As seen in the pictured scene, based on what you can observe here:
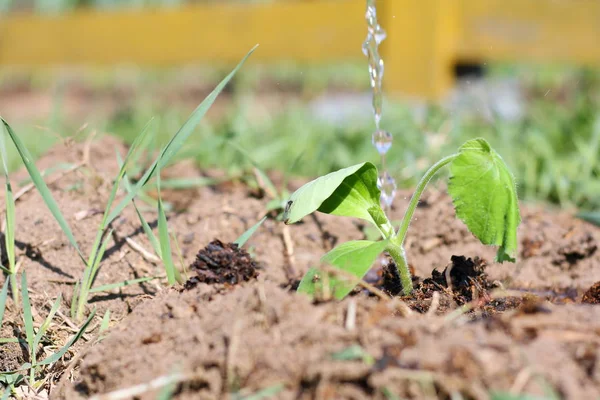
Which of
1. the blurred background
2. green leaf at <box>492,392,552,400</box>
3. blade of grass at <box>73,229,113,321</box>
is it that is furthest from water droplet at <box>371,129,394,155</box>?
green leaf at <box>492,392,552,400</box>

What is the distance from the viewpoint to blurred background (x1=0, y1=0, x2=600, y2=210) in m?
A: 2.98

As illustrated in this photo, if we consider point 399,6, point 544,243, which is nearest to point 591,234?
point 544,243

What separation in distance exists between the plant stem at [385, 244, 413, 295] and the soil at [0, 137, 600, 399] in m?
0.03

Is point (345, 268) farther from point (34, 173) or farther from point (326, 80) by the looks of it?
point (326, 80)

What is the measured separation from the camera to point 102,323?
153 cm

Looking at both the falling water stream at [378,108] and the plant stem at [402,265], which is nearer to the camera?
the plant stem at [402,265]

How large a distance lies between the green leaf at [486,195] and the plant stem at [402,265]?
0.14 m

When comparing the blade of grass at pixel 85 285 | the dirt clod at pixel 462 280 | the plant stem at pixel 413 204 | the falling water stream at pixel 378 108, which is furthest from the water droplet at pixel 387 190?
the blade of grass at pixel 85 285

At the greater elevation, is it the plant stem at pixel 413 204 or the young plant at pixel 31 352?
the plant stem at pixel 413 204

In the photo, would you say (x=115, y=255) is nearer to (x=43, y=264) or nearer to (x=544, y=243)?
(x=43, y=264)

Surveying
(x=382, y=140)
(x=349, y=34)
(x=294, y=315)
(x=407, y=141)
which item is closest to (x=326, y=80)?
(x=349, y=34)

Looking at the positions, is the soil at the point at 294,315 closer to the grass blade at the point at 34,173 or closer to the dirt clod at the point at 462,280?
the dirt clod at the point at 462,280

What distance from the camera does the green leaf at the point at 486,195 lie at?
139cm

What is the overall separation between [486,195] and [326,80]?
231 inches
